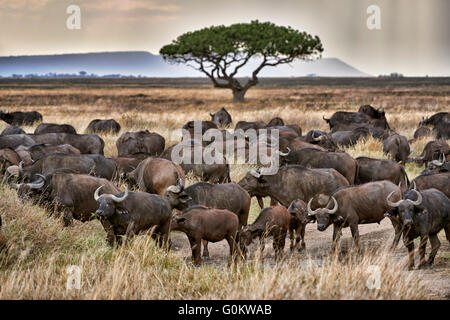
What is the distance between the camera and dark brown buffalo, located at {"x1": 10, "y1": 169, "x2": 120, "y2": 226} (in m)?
10.7

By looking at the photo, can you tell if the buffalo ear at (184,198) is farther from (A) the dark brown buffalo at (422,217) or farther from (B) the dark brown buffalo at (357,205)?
(A) the dark brown buffalo at (422,217)

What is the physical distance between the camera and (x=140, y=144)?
1827 cm

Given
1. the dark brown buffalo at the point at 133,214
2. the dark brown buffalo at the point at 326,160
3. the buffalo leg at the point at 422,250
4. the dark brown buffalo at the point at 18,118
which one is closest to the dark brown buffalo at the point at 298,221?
the buffalo leg at the point at 422,250

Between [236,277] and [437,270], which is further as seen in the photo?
[437,270]

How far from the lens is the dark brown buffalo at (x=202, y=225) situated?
952cm

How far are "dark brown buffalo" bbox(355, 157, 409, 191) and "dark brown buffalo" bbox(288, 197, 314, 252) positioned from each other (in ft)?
10.5

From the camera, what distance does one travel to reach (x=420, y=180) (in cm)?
1183

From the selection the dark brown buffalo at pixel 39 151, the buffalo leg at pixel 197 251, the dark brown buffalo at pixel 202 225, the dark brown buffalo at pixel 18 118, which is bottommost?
the buffalo leg at pixel 197 251

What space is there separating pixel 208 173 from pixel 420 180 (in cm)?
481

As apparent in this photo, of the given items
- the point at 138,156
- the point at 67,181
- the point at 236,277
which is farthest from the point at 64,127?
the point at 236,277

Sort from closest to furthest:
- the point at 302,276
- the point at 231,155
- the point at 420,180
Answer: the point at 302,276
the point at 420,180
the point at 231,155

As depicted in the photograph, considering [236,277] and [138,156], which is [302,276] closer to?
[236,277]

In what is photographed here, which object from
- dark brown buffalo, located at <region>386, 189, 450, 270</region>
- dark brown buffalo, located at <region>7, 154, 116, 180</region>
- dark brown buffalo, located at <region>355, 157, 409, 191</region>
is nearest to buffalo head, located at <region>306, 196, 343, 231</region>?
dark brown buffalo, located at <region>386, 189, 450, 270</region>

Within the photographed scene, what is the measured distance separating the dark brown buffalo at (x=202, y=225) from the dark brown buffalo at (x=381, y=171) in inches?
195
